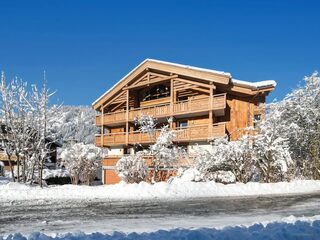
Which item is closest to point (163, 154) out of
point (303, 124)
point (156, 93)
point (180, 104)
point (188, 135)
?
point (188, 135)

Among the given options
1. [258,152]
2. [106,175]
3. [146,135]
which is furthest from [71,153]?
[258,152]

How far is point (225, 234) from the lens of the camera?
6574 millimetres

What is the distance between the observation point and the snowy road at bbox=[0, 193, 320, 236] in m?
8.38

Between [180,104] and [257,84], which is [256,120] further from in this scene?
[180,104]

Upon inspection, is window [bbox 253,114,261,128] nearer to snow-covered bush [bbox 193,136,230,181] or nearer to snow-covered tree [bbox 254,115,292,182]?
snow-covered tree [bbox 254,115,292,182]

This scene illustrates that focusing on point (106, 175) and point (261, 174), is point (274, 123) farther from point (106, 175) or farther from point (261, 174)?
point (106, 175)

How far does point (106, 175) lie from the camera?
34.1 m

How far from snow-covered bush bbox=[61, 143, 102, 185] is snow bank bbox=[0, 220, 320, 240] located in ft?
61.3

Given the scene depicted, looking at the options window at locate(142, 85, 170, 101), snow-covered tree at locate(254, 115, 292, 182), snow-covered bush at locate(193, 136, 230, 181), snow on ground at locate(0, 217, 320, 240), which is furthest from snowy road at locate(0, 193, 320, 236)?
window at locate(142, 85, 170, 101)

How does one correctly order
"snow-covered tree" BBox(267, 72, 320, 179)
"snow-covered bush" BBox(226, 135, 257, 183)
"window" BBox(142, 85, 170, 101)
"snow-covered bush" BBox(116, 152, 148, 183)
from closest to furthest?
"snow-covered bush" BBox(226, 135, 257, 183)
"snow-covered bush" BBox(116, 152, 148, 183)
"snow-covered tree" BBox(267, 72, 320, 179)
"window" BBox(142, 85, 170, 101)

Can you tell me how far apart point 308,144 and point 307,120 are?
5.25 feet

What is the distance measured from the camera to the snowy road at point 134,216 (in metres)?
8.38

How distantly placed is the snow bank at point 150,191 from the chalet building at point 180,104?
6.41 metres

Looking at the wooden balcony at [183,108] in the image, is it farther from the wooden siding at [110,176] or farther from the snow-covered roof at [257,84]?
the wooden siding at [110,176]
